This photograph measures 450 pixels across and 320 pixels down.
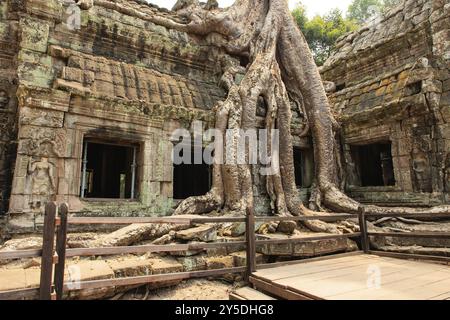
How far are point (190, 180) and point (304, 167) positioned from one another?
123 inches

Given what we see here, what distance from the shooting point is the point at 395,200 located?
6.30 metres

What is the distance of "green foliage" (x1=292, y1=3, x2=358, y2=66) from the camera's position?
17.0m

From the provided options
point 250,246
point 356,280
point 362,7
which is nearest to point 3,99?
point 250,246

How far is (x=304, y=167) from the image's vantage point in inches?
290

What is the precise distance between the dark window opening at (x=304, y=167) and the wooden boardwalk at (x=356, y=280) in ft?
11.7

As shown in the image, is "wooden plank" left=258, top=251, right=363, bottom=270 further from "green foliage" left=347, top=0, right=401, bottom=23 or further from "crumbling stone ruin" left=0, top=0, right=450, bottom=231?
"green foliage" left=347, top=0, right=401, bottom=23

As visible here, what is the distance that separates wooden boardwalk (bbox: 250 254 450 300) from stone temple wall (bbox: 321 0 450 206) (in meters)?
3.02

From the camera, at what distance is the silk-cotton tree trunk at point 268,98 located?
212 inches

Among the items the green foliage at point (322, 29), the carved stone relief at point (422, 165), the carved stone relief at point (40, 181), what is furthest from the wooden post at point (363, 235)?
the green foliage at point (322, 29)

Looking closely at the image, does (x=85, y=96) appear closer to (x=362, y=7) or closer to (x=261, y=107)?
(x=261, y=107)
